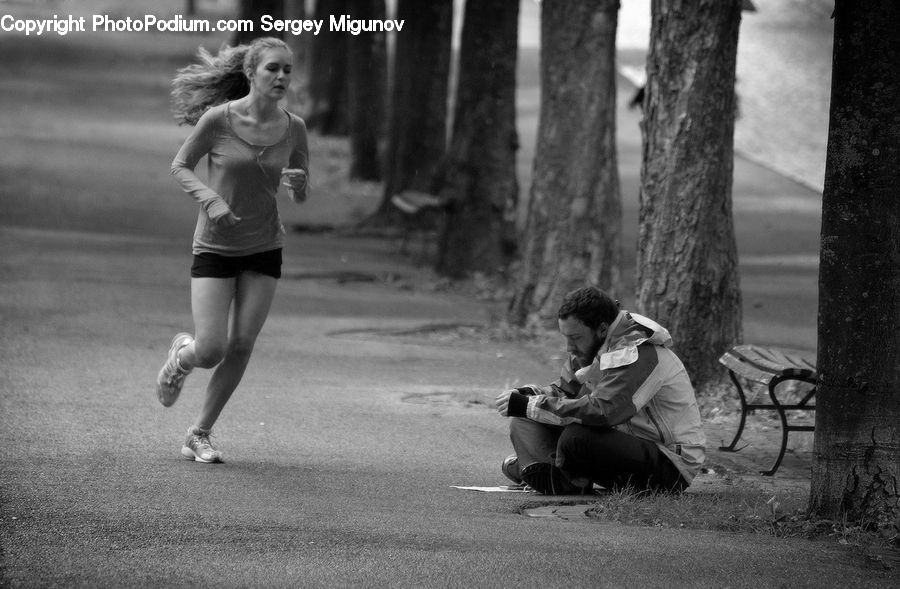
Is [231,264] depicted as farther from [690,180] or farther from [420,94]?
[420,94]

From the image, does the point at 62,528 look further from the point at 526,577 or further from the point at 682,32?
the point at 682,32

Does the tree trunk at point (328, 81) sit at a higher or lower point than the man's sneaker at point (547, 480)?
higher

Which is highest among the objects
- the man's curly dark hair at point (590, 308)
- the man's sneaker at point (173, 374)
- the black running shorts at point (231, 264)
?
the black running shorts at point (231, 264)

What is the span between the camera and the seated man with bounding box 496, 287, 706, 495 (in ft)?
20.5

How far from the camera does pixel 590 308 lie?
20.5 feet

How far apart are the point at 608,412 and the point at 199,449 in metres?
2.16

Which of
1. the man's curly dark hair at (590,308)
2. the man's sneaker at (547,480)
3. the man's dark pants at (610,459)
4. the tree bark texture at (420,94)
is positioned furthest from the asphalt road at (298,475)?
the tree bark texture at (420,94)

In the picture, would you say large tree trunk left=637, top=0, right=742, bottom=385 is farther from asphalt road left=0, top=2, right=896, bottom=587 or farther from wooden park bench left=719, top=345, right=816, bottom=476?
asphalt road left=0, top=2, right=896, bottom=587

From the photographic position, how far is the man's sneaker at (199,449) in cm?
703

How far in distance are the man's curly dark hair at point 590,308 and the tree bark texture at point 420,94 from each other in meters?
13.1

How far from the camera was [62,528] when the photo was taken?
5.39 metres

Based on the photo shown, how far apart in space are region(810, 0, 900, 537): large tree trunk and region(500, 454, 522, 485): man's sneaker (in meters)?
1.59

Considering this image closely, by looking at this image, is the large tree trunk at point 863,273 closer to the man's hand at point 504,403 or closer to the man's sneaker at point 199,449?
the man's hand at point 504,403

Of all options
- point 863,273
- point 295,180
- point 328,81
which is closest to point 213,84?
point 295,180
